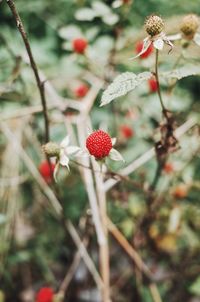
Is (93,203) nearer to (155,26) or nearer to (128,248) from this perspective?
(128,248)

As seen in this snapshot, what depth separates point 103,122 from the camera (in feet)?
5.82

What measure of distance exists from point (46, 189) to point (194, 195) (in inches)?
20.4

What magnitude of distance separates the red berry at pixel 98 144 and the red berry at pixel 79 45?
615mm

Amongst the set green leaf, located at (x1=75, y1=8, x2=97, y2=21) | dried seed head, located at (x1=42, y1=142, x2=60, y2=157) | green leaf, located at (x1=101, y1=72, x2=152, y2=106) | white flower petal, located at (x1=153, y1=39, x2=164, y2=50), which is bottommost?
dried seed head, located at (x1=42, y1=142, x2=60, y2=157)

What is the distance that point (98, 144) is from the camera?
2.69 ft

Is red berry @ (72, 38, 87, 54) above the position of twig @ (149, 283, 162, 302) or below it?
above

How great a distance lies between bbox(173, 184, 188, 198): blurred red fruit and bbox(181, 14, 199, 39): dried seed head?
1.90 ft

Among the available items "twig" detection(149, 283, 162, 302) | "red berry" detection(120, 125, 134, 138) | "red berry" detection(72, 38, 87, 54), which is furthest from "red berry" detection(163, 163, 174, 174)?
"red berry" detection(72, 38, 87, 54)

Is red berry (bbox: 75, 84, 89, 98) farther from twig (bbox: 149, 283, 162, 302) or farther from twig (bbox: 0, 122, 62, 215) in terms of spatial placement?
twig (bbox: 149, 283, 162, 302)

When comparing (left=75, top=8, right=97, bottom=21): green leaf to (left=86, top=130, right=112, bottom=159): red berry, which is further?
(left=75, top=8, right=97, bottom=21): green leaf

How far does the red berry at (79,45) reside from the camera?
135 cm

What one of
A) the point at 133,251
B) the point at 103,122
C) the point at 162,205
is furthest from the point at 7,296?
the point at 103,122

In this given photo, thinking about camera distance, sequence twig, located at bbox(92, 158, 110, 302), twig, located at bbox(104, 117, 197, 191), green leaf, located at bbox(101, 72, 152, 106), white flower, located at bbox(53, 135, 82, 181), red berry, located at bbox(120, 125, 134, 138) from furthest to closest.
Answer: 1. red berry, located at bbox(120, 125, 134, 138)
2. twig, located at bbox(104, 117, 197, 191)
3. twig, located at bbox(92, 158, 110, 302)
4. white flower, located at bbox(53, 135, 82, 181)
5. green leaf, located at bbox(101, 72, 152, 106)

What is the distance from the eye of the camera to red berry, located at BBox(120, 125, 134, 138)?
5.24 feet
